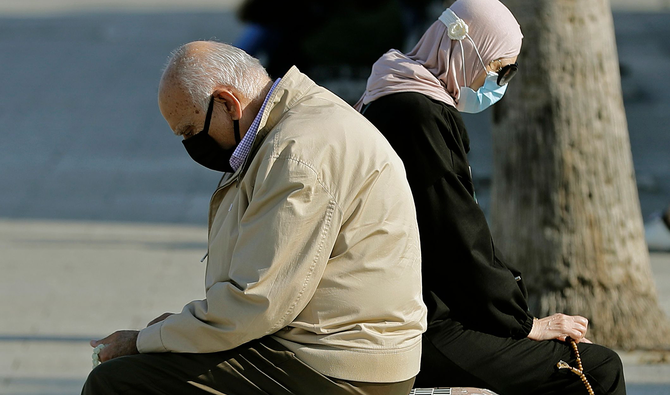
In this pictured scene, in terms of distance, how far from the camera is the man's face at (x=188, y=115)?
253cm

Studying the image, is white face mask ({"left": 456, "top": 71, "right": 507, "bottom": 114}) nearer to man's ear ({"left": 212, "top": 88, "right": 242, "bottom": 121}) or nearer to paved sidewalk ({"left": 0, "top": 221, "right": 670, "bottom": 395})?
man's ear ({"left": 212, "top": 88, "right": 242, "bottom": 121})

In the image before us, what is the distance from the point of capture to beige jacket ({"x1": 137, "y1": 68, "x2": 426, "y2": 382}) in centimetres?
233

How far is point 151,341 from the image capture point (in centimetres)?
252

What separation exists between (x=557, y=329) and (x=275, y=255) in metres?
1.10

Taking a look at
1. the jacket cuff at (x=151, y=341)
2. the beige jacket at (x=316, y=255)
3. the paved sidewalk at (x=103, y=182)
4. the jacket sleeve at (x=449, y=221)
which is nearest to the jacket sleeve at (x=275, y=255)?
the beige jacket at (x=316, y=255)

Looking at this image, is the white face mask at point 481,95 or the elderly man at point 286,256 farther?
the white face mask at point 481,95

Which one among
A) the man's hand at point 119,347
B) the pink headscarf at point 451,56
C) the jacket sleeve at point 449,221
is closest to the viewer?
the man's hand at point 119,347

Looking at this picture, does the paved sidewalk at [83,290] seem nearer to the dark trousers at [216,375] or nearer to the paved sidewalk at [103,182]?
the paved sidewalk at [103,182]

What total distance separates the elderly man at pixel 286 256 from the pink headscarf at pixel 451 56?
42 centimetres

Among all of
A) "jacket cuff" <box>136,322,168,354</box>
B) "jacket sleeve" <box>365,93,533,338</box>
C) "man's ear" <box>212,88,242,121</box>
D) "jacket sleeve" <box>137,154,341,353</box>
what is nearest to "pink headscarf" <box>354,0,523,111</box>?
"jacket sleeve" <box>365,93,533,338</box>

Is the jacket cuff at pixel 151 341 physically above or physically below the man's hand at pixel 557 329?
above

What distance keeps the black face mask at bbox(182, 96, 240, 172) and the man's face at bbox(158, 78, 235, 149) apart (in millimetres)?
11

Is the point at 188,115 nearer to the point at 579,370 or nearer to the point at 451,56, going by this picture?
the point at 451,56

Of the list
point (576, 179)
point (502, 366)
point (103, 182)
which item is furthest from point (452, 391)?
point (103, 182)
